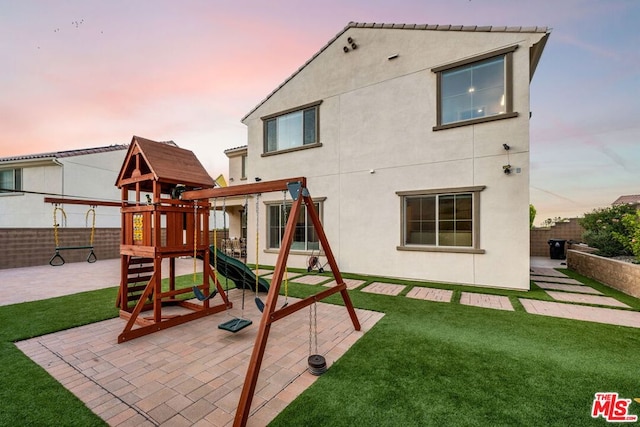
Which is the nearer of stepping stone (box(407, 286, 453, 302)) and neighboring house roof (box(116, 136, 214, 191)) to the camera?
neighboring house roof (box(116, 136, 214, 191))

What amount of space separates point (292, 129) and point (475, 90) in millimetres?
6091

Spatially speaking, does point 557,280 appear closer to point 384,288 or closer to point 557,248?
point 384,288

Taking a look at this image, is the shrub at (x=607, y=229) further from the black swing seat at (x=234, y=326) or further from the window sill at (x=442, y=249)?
the black swing seat at (x=234, y=326)

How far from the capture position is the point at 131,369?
2873 mm

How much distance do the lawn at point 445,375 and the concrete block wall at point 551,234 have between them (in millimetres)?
11733

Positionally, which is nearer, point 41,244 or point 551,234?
point 41,244

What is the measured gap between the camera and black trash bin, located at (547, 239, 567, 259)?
12117 millimetres

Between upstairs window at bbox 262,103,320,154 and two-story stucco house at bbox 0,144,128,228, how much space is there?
457 inches

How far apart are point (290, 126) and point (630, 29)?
450 inches

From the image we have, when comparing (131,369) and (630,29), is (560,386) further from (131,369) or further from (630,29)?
(630,29)

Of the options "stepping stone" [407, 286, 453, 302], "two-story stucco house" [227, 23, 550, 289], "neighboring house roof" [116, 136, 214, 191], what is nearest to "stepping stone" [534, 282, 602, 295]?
"two-story stucco house" [227, 23, 550, 289]

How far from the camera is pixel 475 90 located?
6797mm

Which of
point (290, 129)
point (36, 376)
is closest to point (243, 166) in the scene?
point (290, 129)

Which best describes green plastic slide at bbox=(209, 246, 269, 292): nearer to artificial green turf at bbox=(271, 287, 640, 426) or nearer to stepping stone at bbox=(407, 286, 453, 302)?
artificial green turf at bbox=(271, 287, 640, 426)
